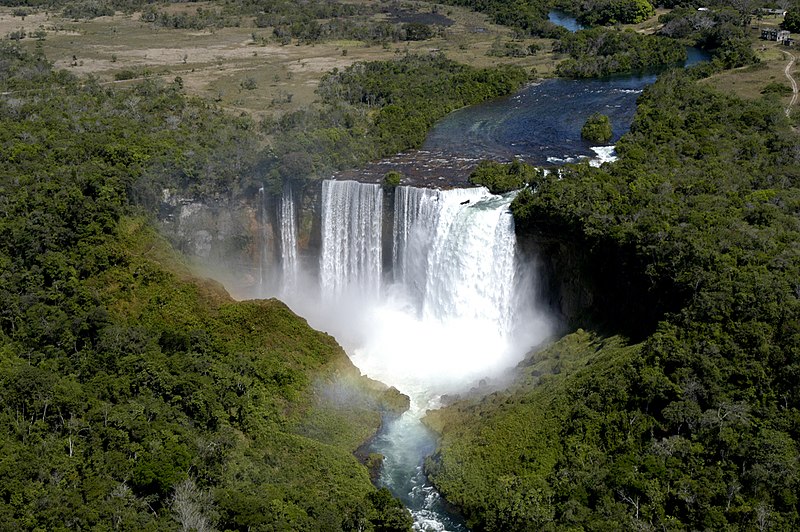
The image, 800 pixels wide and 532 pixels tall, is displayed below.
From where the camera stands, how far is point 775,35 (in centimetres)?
8262

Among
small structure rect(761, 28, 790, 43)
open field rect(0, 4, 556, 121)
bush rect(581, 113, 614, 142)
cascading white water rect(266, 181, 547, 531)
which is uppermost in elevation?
small structure rect(761, 28, 790, 43)

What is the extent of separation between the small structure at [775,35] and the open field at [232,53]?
2095 centimetres

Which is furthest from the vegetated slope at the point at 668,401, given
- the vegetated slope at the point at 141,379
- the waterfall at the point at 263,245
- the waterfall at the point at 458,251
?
the waterfall at the point at 263,245

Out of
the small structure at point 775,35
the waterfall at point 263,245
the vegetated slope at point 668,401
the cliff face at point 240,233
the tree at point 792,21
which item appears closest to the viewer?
the vegetated slope at point 668,401

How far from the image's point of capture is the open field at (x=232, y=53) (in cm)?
7388

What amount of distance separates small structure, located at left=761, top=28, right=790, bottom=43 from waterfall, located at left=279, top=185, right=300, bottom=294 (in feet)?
183

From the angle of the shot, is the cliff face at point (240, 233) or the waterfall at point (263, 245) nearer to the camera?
the cliff face at point (240, 233)

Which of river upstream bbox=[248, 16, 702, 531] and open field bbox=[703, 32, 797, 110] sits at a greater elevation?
open field bbox=[703, 32, 797, 110]

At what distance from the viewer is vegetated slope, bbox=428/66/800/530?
95.6ft

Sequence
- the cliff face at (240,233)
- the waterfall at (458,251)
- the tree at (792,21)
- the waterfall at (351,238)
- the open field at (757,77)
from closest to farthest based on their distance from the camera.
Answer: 1. the waterfall at (458,251)
2. the waterfall at (351,238)
3. the cliff face at (240,233)
4. the open field at (757,77)
5. the tree at (792,21)

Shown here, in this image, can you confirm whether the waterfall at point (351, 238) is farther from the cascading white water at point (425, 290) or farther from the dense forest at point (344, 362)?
the dense forest at point (344, 362)

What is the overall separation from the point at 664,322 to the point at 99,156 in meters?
35.5

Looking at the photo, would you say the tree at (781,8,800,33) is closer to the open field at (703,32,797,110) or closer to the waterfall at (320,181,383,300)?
the open field at (703,32,797,110)

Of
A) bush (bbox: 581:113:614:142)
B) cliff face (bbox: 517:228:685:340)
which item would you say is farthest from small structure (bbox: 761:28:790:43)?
cliff face (bbox: 517:228:685:340)
